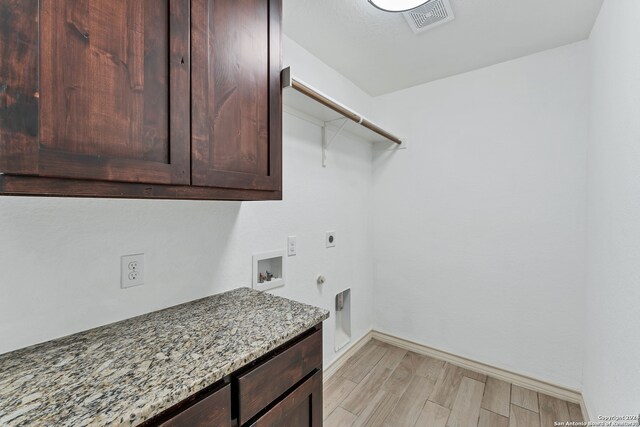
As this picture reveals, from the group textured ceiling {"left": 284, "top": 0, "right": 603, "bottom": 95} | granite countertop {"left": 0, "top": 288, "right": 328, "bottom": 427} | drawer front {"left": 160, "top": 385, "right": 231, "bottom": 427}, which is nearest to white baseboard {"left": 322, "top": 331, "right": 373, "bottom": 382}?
granite countertop {"left": 0, "top": 288, "right": 328, "bottom": 427}

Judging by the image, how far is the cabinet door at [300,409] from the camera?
3.03 ft

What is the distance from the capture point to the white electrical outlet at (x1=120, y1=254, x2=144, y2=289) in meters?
1.05

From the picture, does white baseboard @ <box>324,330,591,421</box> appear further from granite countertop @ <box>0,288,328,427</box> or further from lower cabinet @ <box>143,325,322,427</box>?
granite countertop @ <box>0,288,328,427</box>

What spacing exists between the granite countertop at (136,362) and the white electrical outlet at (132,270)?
0.46 ft

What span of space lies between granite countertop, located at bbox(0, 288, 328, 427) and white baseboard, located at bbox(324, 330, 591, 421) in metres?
1.31

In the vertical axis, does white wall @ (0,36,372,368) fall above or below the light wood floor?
above

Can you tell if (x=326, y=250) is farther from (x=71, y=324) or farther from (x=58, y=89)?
(x=58, y=89)

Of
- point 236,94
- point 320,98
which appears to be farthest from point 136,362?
point 320,98

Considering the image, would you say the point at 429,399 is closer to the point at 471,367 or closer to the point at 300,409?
the point at 471,367

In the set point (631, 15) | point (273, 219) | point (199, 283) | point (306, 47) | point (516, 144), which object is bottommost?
point (199, 283)

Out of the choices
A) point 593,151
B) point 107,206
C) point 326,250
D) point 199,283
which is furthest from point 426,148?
Result: point 107,206

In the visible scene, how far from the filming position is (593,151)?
1.65 metres

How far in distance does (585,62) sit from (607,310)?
5.03 ft

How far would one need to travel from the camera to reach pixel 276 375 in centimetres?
94
